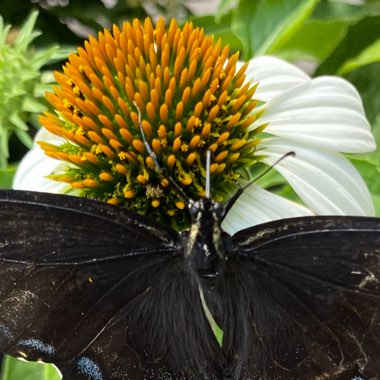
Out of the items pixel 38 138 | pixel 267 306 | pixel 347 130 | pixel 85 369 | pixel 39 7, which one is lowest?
pixel 85 369

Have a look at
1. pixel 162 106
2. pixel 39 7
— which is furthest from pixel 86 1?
pixel 162 106

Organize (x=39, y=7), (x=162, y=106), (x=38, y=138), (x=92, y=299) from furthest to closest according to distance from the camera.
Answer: (x=39, y=7), (x=38, y=138), (x=162, y=106), (x=92, y=299)

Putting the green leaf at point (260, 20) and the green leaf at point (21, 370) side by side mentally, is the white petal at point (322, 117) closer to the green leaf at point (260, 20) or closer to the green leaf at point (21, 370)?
the green leaf at point (260, 20)

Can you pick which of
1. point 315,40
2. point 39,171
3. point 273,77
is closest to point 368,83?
point 315,40

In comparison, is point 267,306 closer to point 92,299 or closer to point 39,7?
point 92,299

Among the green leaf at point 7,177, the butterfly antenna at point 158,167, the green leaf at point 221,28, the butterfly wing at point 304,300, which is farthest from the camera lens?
the green leaf at point 221,28

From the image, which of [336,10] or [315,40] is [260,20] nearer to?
[315,40]

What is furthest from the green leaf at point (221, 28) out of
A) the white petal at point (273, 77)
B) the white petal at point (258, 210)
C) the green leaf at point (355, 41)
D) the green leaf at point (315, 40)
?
the white petal at point (258, 210)
